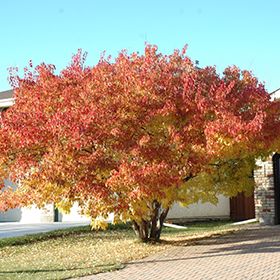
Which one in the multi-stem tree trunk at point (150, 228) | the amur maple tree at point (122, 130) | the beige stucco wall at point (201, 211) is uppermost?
the amur maple tree at point (122, 130)

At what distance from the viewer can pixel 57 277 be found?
10680 millimetres

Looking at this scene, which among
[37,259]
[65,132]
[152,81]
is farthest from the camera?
[37,259]

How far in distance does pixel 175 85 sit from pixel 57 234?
27.4 feet

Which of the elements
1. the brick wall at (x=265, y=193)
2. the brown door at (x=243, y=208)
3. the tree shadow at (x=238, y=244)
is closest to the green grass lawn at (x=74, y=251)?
the tree shadow at (x=238, y=244)

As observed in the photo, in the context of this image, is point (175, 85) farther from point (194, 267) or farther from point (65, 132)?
point (194, 267)

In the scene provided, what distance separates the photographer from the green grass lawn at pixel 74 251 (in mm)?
11735

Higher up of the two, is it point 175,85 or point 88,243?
point 175,85

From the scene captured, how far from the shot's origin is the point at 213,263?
38.4 feet

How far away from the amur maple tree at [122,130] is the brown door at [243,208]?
10.7m

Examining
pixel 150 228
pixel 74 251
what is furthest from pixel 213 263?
pixel 74 251

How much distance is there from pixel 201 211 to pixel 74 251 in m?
10.7

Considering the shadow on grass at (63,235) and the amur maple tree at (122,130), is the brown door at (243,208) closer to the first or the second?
the shadow on grass at (63,235)

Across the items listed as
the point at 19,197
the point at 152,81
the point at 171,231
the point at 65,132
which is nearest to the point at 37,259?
the point at 19,197

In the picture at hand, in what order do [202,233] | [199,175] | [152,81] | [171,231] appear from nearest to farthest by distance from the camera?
[152,81] → [199,175] → [202,233] → [171,231]
